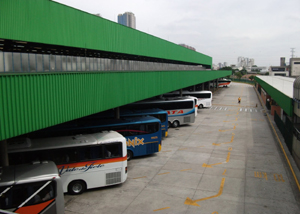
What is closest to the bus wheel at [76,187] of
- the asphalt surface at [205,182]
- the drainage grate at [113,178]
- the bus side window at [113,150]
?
the asphalt surface at [205,182]

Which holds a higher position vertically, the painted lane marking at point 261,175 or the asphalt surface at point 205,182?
the asphalt surface at point 205,182

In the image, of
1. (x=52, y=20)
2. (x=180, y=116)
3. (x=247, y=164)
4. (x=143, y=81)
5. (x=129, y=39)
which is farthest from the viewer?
(x=180, y=116)

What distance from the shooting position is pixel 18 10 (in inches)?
414

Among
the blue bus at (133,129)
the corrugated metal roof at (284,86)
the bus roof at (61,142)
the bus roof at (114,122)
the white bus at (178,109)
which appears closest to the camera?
the bus roof at (61,142)

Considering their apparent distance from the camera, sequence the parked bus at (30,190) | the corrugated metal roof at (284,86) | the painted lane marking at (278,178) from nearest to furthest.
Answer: the parked bus at (30,190), the painted lane marking at (278,178), the corrugated metal roof at (284,86)

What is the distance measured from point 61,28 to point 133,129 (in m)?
7.50

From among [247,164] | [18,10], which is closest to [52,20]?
[18,10]

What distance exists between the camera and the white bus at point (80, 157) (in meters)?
11.7

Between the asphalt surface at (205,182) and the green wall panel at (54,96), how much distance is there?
162 inches

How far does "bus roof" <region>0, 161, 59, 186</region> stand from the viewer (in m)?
9.00

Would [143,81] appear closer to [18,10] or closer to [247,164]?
[247,164]

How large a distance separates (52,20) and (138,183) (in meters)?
8.98

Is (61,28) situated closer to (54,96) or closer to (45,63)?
(45,63)

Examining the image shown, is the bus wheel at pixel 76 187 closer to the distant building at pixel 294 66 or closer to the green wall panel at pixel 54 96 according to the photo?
the green wall panel at pixel 54 96
